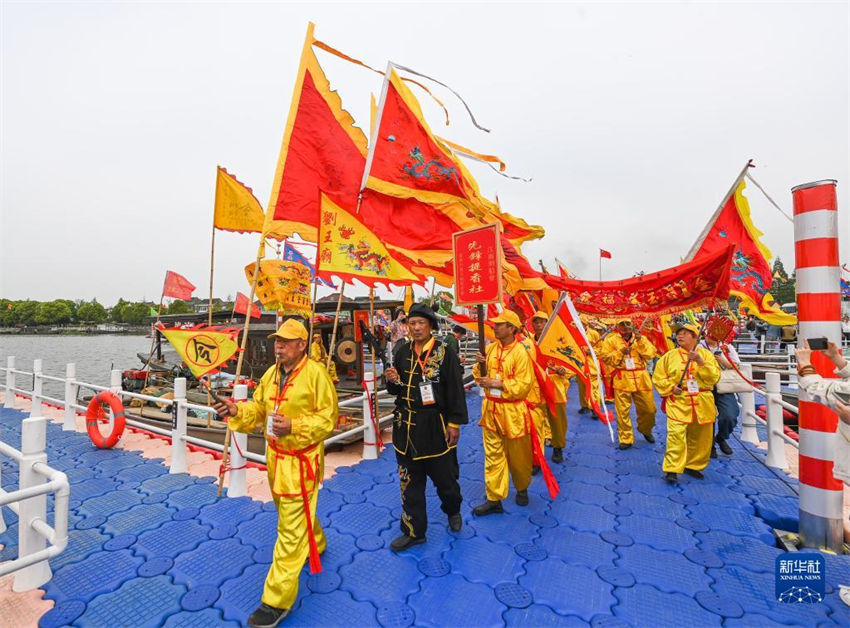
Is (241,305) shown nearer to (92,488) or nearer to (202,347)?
(92,488)

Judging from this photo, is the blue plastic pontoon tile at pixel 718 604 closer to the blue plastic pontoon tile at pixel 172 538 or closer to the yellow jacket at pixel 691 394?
the yellow jacket at pixel 691 394

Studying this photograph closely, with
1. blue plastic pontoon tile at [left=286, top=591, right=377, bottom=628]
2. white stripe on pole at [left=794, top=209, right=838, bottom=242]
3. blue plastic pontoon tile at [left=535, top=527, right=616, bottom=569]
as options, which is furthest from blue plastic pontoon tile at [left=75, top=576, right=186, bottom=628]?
white stripe on pole at [left=794, top=209, right=838, bottom=242]

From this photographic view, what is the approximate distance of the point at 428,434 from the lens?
3426mm

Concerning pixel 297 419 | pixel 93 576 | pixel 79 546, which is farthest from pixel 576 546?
pixel 79 546

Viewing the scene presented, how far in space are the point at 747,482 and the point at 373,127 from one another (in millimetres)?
5789

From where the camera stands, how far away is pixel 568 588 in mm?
2814

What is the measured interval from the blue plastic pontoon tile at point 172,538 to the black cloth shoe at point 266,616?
1.21 m

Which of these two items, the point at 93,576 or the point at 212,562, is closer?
the point at 93,576

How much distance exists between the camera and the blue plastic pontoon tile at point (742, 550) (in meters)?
3.04

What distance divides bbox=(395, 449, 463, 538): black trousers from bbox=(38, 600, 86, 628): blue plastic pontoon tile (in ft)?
7.16

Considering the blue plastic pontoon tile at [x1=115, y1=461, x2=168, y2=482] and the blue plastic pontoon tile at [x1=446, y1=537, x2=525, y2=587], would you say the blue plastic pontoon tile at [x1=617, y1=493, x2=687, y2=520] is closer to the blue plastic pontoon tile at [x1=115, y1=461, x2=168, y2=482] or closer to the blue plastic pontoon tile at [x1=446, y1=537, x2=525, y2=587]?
the blue plastic pontoon tile at [x1=446, y1=537, x2=525, y2=587]

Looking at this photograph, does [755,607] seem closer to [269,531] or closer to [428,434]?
[428,434]

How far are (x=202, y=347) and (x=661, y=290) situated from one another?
16.1 ft

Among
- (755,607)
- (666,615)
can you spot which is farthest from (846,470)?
(666,615)
